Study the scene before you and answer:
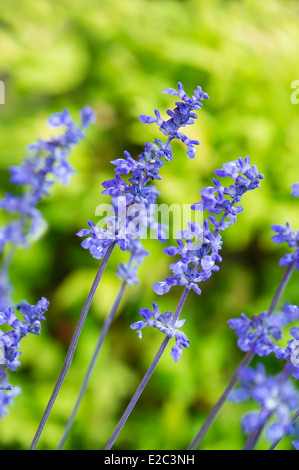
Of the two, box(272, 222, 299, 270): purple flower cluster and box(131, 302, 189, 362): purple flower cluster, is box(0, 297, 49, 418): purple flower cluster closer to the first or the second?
box(131, 302, 189, 362): purple flower cluster

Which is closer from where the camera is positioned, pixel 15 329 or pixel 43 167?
pixel 15 329

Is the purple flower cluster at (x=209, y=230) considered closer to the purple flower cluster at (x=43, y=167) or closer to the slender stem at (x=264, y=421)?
the slender stem at (x=264, y=421)

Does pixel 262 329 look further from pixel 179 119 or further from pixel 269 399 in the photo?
pixel 179 119

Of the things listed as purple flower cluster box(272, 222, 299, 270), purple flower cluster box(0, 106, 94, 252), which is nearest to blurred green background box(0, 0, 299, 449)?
purple flower cluster box(0, 106, 94, 252)

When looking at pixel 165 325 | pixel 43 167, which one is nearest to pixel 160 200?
pixel 43 167

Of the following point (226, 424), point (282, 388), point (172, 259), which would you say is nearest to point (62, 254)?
point (172, 259)
